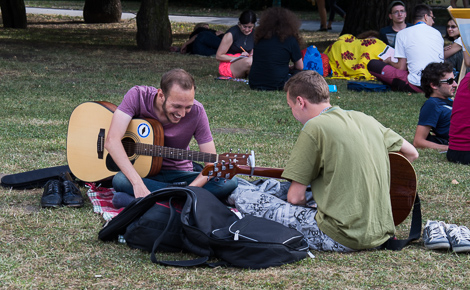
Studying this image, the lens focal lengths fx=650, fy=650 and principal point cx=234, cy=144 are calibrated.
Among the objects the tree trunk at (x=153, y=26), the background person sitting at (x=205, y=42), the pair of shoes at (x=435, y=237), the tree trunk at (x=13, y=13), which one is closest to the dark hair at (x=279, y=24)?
the background person sitting at (x=205, y=42)

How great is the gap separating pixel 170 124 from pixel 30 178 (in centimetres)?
125

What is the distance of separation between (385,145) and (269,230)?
0.83 metres

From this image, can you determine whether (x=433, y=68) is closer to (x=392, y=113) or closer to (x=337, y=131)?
(x=392, y=113)

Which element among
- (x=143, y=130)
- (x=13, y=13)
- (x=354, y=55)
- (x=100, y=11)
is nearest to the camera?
(x=143, y=130)

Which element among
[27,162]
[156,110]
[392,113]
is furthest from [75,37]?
[156,110]

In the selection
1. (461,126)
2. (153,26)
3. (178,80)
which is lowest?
(153,26)

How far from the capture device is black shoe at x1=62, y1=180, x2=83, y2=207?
4445 millimetres

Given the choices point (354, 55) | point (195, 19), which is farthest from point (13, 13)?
point (354, 55)

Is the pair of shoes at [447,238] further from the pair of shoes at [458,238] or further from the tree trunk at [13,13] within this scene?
the tree trunk at [13,13]

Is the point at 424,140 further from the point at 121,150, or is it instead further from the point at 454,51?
the point at 454,51

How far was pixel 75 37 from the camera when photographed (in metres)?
17.3

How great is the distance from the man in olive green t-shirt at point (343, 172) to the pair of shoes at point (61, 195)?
1.65 meters

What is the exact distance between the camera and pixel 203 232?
11.2 ft

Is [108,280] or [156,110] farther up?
[156,110]
